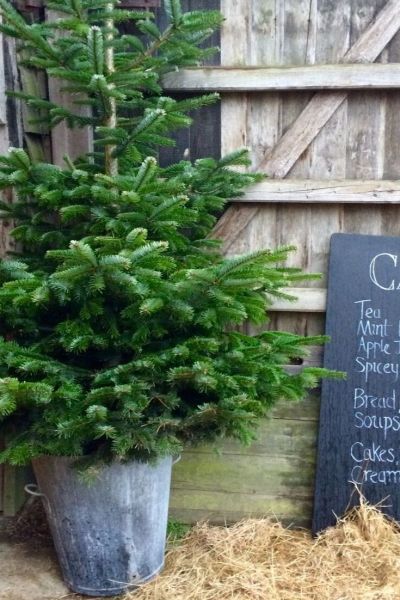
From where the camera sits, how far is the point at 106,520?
8.13 ft

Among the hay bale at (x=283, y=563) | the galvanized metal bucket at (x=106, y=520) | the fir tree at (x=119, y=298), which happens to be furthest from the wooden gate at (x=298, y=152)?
the galvanized metal bucket at (x=106, y=520)

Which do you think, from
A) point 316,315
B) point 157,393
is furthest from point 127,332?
point 316,315

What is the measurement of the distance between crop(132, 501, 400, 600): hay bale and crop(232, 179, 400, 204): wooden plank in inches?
56.2

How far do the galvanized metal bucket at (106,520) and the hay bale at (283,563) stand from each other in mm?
133

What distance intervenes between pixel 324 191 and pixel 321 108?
38 cm

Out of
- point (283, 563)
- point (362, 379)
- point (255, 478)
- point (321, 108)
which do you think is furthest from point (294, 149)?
point (283, 563)

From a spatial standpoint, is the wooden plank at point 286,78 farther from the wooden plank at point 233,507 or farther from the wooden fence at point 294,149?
the wooden plank at point 233,507

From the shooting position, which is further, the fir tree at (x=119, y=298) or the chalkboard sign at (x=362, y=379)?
the chalkboard sign at (x=362, y=379)

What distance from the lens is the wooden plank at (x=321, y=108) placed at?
2.85 meters

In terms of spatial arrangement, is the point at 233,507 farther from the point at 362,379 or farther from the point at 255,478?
the point at 362,379

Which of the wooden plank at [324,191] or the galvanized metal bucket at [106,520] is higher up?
the wooden plank at [324,191]

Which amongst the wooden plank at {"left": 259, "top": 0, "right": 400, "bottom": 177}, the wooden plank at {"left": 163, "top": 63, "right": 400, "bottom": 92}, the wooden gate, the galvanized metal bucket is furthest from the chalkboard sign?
the galvanized metal bucket

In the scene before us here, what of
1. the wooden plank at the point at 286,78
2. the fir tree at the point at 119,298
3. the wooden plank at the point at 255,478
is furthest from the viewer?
the wooden plank at the point at 255,478

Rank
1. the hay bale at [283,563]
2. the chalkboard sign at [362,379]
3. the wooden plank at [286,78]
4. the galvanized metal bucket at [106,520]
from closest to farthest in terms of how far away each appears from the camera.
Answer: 1. the galvanized metal bucket at [106,520]
2. the hay bale at [283,563]
3. the wooden plank at [286,78]
4. the chalkboard sign at [362,379]
